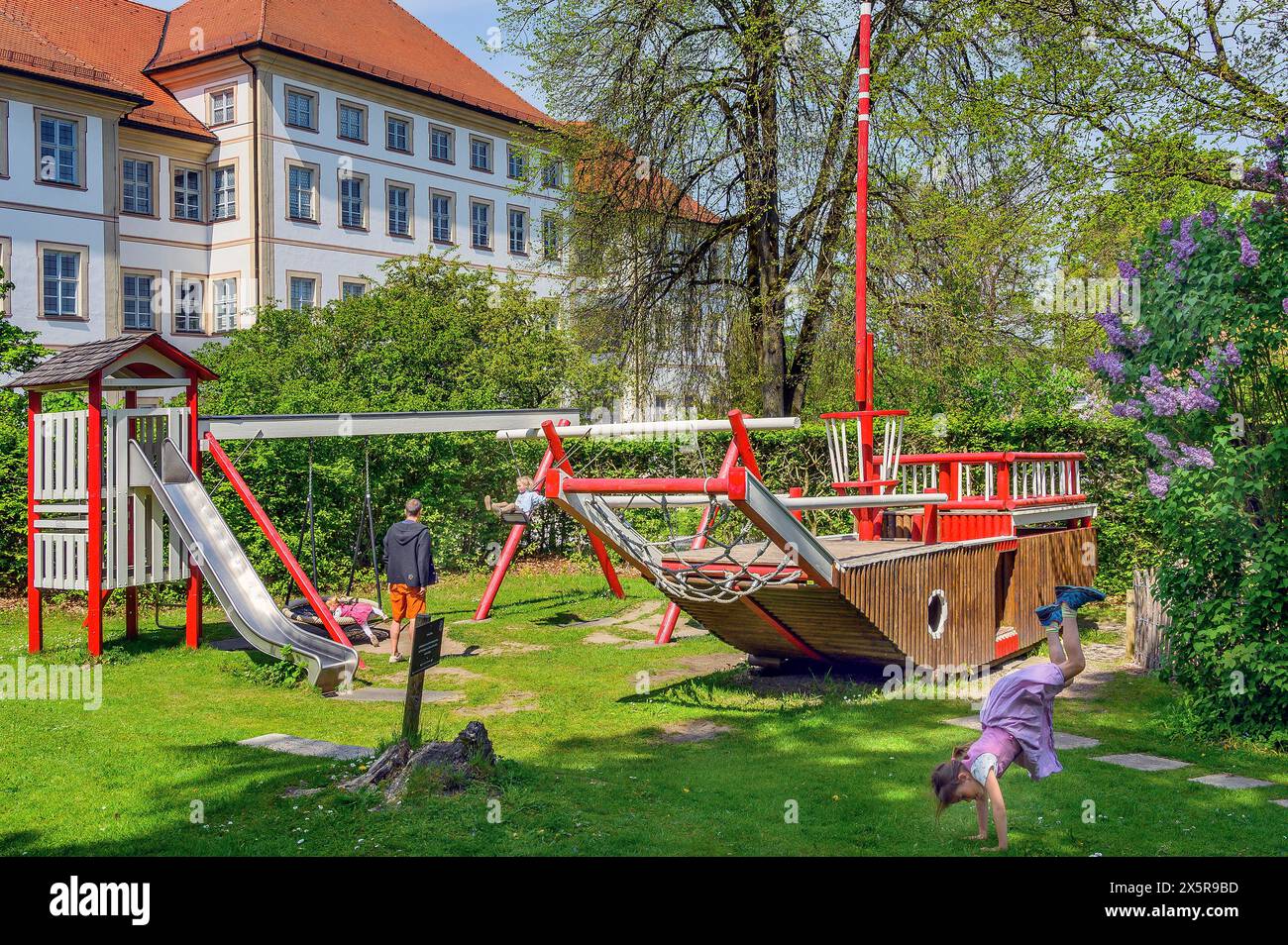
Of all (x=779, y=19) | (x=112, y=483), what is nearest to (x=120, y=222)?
(x=779, y=19)

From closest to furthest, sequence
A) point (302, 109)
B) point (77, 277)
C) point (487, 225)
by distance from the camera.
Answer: point (77, 277) < point (302, 109) < point (487, 225)

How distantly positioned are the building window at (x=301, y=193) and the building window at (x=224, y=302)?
10.6 ft

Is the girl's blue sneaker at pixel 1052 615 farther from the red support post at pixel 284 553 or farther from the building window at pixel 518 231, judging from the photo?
the building window at pixel 518 231

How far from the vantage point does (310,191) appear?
137 feet

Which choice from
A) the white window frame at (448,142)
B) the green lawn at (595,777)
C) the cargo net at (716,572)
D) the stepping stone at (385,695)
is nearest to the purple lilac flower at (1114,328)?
the green lawn at (595,777)

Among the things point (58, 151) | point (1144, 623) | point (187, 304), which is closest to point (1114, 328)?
point (1144, 623)

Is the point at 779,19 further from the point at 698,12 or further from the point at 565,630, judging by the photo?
the point at 565,630

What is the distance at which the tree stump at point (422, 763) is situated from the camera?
24.2 feet

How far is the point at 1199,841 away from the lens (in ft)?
22.1

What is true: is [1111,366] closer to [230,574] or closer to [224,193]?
[230,574]

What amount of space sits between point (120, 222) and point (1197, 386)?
37364mm

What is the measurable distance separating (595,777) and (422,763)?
4.51 feet

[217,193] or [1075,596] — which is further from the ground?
[217,193]

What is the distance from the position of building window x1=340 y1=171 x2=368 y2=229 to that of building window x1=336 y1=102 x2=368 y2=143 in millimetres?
1455
